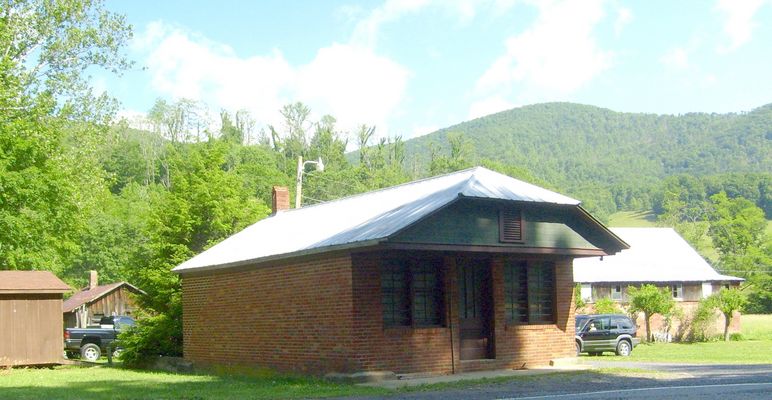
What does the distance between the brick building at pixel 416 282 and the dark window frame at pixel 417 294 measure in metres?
0.03

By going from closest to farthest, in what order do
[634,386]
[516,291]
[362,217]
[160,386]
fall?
[634,386], [160,386], [362,217], [516,291]

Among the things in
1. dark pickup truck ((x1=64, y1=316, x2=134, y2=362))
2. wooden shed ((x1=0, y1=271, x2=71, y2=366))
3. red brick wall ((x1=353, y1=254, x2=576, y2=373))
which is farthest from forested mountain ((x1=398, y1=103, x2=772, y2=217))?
red brick wall ((x1=353, y1=254, x2=576, y2=373))

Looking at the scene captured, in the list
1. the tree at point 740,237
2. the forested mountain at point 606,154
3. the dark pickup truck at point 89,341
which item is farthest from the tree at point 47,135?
the forested mountain at point 606,154

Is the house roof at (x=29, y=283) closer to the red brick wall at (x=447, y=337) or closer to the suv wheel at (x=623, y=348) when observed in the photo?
the red brick wall at (x=447, y=337)

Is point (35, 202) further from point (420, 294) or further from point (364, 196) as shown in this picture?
point (420, 294)

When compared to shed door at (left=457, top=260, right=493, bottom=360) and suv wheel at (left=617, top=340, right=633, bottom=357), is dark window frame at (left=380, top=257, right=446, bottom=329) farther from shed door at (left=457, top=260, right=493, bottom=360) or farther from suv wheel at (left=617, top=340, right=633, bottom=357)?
suv wheel at (left=617, top=340, right=633, bottom=357)

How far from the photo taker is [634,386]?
1741 centimetres

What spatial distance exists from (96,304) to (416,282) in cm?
3943

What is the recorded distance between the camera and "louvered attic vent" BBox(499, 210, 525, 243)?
2181 cm

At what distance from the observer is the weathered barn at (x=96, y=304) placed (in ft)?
181

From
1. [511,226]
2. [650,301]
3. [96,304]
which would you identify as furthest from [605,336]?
[96,304]

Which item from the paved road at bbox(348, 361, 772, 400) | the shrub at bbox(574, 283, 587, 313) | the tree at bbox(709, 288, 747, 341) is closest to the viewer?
the paved road at bbox(348, 361, 772, 400)

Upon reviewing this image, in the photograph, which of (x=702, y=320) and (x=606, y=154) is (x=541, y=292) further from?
(x=606, y=154)

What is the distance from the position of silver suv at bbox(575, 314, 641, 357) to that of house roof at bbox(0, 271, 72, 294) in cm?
1892
